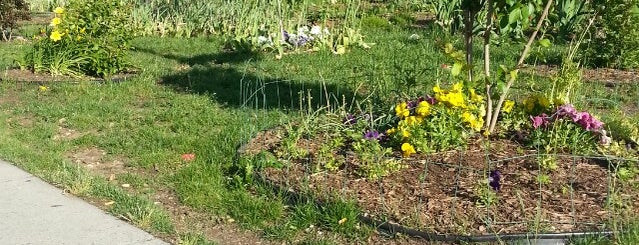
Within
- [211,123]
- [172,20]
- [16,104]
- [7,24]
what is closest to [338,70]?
[211,123]

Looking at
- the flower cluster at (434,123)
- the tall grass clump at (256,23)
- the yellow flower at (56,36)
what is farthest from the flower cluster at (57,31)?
the flower cluster at (434,123)

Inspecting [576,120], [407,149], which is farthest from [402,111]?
[576,120]

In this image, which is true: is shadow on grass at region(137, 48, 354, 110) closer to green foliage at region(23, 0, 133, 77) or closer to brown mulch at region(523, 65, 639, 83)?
green foliage at region(23, 0, 133, 77)

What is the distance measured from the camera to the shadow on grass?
7289mm

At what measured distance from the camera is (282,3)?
11562 mm

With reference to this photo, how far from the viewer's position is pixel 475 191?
15.6 feet

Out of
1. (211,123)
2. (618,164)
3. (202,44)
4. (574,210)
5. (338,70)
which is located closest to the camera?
(574,210)

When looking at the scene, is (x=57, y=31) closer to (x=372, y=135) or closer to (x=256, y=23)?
(x=256, y=23)

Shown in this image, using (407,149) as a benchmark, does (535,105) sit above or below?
above

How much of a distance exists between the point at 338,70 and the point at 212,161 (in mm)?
3462

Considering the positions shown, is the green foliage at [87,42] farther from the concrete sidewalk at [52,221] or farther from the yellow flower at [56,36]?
the concrete sidewalk at [52,221]

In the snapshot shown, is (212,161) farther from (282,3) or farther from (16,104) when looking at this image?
(282,3)

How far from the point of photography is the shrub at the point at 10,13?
1100cm

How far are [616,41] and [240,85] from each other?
418cm
